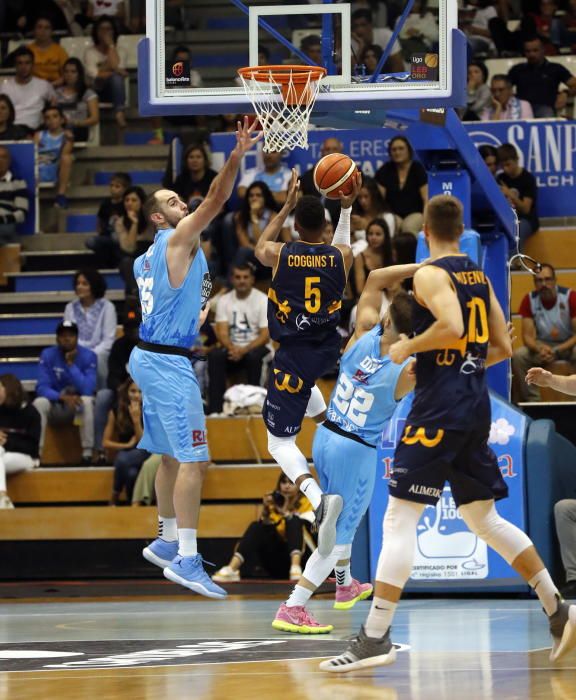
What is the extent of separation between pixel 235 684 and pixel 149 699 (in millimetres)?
499

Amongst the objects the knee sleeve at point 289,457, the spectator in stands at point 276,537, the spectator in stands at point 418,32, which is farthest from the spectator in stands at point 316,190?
the knee sleeve at point 289,457

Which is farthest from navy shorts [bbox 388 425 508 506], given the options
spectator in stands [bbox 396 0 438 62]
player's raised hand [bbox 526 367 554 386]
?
spectator in stands [bbox 396 0 438 62]

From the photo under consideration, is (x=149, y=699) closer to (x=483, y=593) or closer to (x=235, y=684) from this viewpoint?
(x=235, y=684)

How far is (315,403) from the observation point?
29.7ft

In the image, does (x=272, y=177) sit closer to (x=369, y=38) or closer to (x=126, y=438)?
(x=369, y=38)

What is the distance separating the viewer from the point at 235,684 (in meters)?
6.25

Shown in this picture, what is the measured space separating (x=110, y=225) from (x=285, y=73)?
8.33 meters

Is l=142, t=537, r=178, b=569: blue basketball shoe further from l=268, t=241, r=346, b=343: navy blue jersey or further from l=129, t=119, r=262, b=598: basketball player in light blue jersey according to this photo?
l=268, t=241, r=346, b=343: navy blue jersey

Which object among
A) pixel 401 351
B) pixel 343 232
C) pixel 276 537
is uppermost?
pixel 343 232

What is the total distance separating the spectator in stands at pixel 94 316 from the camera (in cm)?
1516

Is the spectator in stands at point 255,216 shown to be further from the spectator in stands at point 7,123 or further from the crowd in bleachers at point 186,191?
the spectator in stands at point 7,123

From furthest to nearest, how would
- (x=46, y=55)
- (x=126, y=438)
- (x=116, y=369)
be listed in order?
(x=46, y=55) < (x=116, y=369) < (x=126, y=438)

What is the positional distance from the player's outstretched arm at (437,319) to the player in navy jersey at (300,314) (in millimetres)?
2047

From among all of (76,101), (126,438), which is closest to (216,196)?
(126,438)
